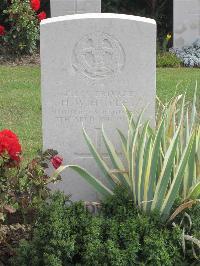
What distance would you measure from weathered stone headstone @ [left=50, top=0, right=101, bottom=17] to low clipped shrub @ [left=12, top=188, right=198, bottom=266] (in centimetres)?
740

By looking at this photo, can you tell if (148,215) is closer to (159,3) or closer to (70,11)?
(70,11)

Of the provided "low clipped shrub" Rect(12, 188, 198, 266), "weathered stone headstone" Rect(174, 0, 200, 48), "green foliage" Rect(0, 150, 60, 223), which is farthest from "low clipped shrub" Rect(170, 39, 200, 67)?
"low clipped shrub" Rect(12, 188, 198, 266)

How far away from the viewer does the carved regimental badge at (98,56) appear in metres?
5.03

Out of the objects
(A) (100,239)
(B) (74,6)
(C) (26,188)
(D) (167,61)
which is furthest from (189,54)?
(A) (100,239)

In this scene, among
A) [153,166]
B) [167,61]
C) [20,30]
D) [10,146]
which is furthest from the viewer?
[167,61]

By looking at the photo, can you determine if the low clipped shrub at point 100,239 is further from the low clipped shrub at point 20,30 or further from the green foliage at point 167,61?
the green foliage at point 167,61

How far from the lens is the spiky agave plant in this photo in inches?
181

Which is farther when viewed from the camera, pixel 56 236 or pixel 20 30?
pixel 20 30

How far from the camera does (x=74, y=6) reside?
1200 cm

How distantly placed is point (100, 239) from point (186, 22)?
9163 millimetres

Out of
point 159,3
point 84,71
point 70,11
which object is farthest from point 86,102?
point 159,3

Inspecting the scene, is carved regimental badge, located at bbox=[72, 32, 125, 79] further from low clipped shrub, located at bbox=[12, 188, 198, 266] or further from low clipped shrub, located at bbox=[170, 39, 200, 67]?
low clipped shrub, located at bbox=[170, 39, 200, 67]

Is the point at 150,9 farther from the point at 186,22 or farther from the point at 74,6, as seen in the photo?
the point at 74,6

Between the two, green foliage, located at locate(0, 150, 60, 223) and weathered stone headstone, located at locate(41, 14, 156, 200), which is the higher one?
weathered stone headstone, located at locate(41, 14, 156, 200)
